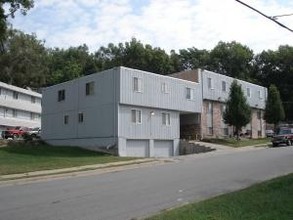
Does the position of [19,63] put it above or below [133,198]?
above

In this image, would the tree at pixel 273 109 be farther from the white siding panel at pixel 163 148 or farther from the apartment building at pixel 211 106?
the white siding panel at pixel 163 148

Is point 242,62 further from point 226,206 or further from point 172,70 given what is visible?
point 226,206

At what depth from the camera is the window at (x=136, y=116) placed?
143 feet

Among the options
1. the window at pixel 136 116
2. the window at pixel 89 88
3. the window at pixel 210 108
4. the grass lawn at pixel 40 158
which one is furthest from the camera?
the window at pixel 210 108

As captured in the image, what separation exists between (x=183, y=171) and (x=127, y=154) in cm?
1840

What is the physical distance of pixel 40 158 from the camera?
34.7m

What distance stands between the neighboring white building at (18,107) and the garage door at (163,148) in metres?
32.6

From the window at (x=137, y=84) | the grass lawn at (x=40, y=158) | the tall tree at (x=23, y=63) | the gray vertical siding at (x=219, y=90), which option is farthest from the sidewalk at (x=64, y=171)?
the tall tree at (x=23, y=63)

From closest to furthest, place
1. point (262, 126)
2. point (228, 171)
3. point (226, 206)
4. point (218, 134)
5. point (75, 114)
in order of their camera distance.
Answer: point (226, 206) → point (228, 171) → point (75, 114) → point (218, 134) → point (262, 126)

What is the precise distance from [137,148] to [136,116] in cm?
253

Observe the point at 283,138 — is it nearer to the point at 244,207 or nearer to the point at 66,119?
the point at 66,119

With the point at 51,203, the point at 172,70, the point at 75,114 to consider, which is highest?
the point at 172,70

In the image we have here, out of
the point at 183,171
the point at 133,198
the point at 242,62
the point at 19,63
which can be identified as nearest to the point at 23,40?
the point at 19,63

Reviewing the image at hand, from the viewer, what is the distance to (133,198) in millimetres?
16062
